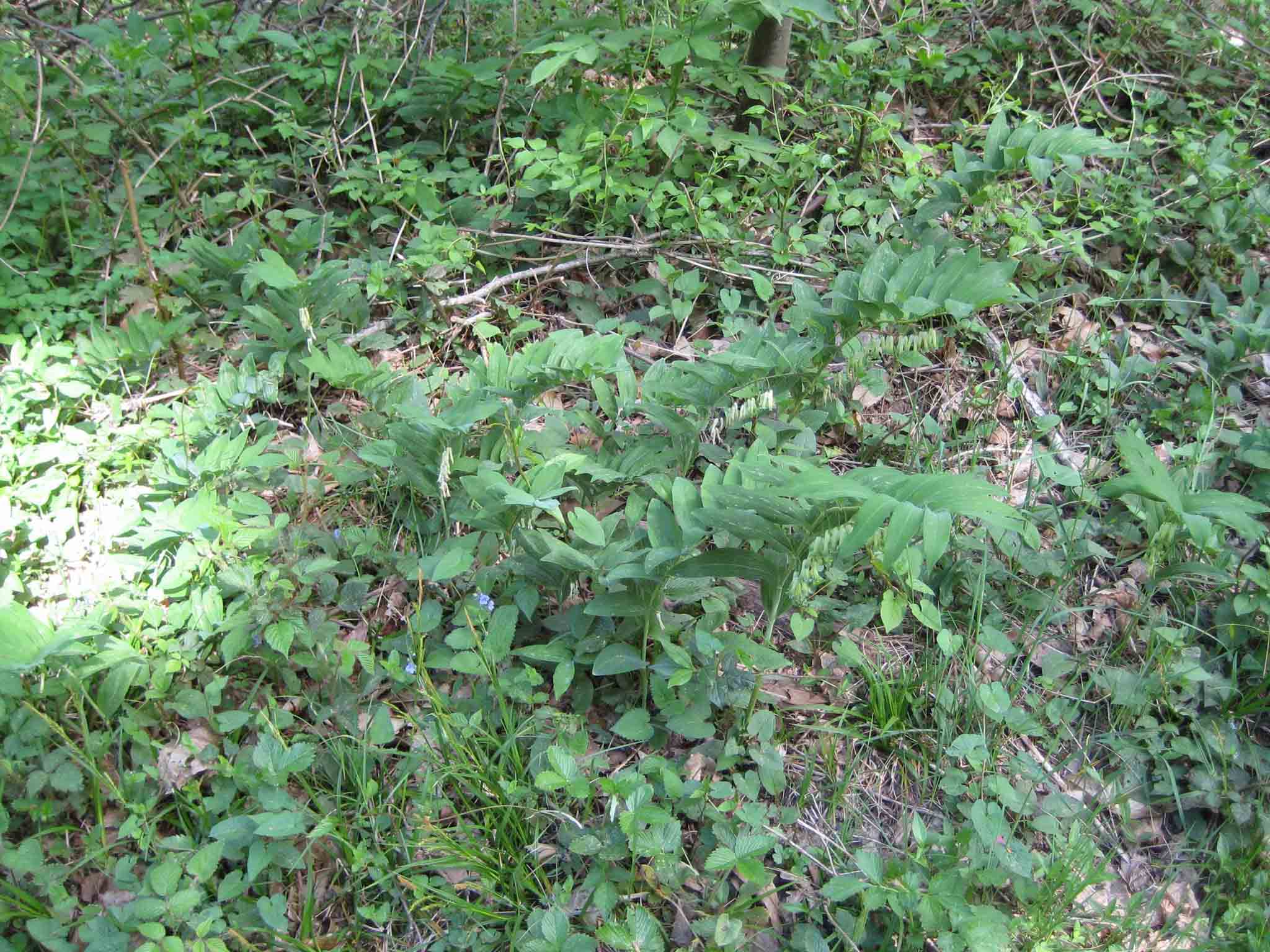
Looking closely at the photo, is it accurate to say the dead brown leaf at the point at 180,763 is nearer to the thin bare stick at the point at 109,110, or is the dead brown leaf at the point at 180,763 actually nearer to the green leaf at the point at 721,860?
the green leaf at the point at 721,860

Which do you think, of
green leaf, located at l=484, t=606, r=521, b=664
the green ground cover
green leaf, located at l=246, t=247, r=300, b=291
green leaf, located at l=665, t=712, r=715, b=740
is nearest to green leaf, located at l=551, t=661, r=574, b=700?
the green ground cover

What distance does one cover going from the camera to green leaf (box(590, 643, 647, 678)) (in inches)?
96.8

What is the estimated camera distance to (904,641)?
2773 mm

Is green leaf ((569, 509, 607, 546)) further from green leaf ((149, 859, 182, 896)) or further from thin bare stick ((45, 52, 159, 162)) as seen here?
thin bare stick ((45, 52, 159, 162))

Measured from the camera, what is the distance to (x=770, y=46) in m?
3.93

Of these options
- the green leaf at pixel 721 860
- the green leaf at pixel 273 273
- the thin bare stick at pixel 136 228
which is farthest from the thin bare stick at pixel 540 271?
the green leaf at pixel 721 860

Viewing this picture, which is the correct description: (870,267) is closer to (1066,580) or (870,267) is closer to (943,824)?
(1066,580)

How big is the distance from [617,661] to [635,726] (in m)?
0.18

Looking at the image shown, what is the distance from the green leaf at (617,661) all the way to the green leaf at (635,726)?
117 mm

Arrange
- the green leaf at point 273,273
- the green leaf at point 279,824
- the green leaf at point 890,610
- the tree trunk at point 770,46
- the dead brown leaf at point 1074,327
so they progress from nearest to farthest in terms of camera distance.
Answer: the green leaf at point 279,824 < the green leaf at point 890,610 < the green leaf at point 273,273 < the dead brown leaf at point 1074,327 < the tree trunk at point 770,46

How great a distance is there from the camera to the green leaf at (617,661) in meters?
2.46

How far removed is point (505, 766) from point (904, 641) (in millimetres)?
1226

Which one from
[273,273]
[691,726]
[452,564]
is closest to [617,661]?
[691,726]

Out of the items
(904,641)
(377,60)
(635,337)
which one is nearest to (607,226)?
(635,337)
